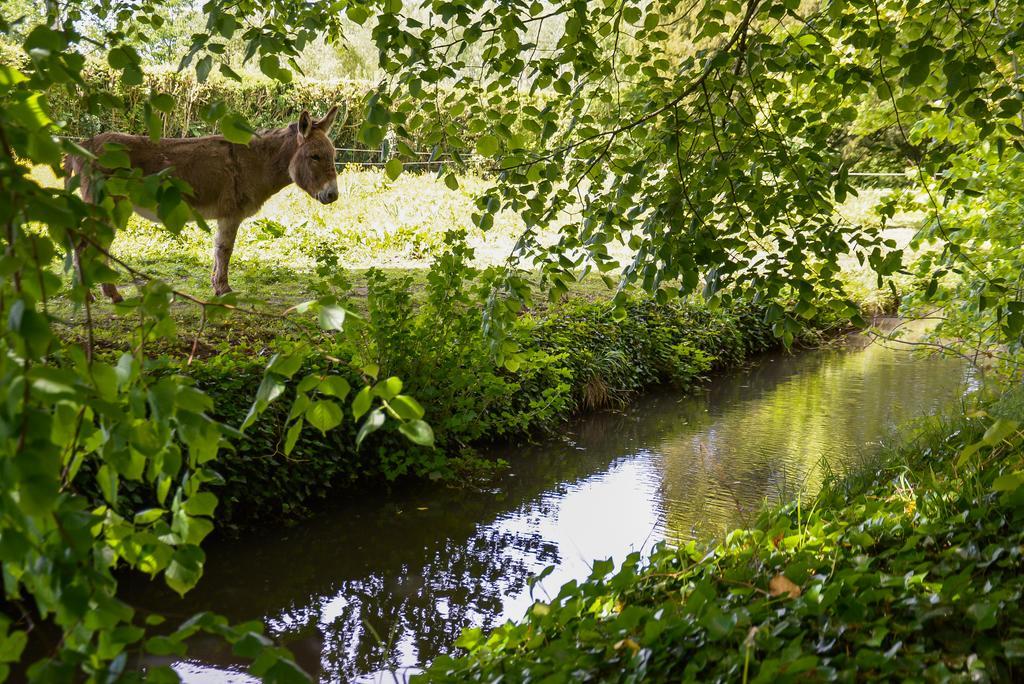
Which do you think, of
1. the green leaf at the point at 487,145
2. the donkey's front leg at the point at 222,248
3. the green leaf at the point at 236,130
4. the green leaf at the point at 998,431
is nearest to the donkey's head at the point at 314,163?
the donkey's front leg at the point at 222,248

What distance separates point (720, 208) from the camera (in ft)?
13.4

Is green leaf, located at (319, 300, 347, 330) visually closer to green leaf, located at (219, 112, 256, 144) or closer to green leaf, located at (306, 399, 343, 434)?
green leaf, located at (306, 399, 343, 434)

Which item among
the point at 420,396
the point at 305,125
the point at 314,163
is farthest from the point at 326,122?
the point at 420,396

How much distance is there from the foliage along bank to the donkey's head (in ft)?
3.49

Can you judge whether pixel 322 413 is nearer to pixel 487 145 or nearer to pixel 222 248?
pixel 487 145

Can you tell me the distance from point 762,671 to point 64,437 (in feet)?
6.20

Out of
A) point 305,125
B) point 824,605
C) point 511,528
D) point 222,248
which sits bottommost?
point 511,528

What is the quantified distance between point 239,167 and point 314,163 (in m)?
0.67

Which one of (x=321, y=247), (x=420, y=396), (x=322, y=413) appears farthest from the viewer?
(x=321, y=247)

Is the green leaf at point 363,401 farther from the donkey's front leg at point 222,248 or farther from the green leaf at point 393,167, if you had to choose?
the donkey's front leg at point 222,248

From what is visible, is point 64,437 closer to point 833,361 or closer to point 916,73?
point 916,73

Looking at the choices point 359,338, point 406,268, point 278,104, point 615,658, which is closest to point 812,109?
point 615,658

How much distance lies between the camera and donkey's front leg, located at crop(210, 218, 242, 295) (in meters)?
8.00

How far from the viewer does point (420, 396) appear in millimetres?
7070
